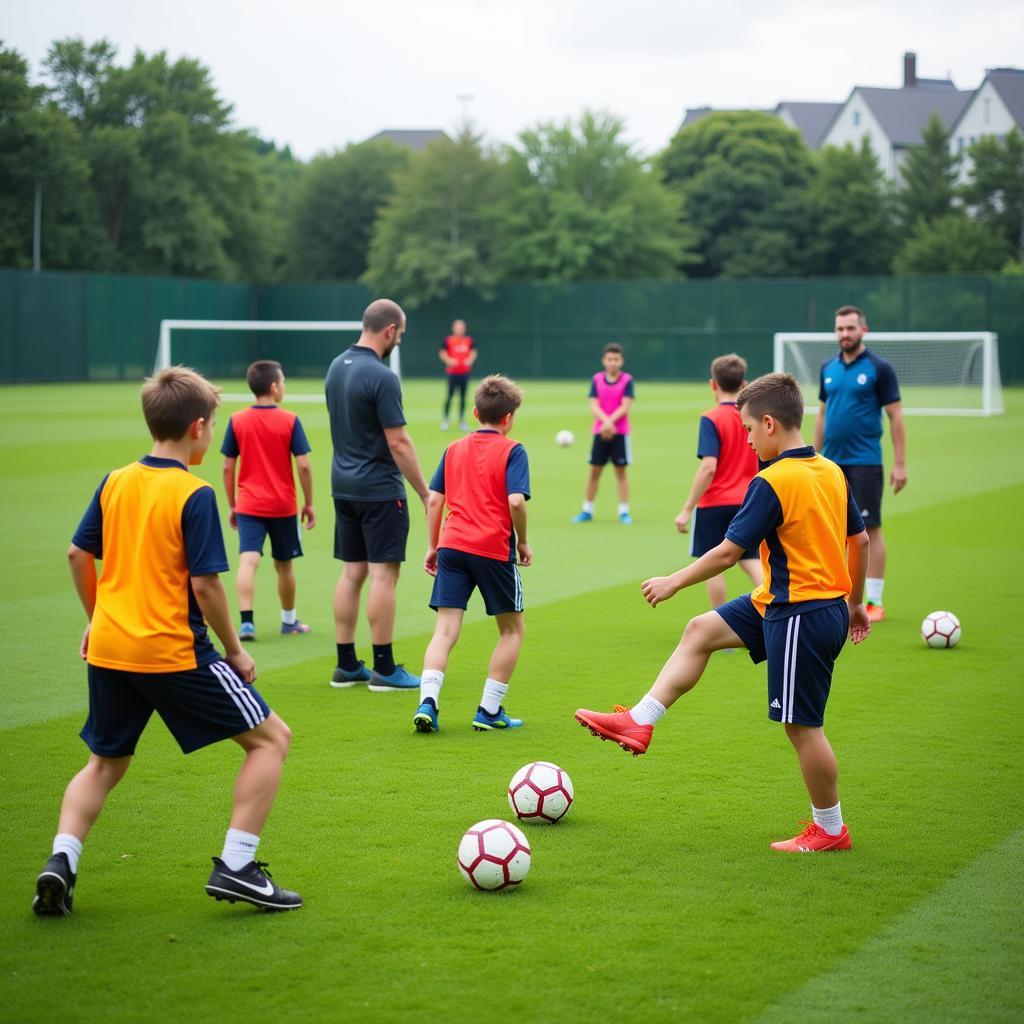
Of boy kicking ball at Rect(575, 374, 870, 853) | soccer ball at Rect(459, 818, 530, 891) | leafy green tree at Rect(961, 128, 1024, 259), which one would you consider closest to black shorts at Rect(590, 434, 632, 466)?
boy kicking ball at Rect(575, 374, 870, 853)

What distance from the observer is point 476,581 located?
7.01m

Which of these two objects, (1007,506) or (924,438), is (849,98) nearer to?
(924,438)

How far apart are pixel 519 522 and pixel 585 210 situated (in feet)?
182

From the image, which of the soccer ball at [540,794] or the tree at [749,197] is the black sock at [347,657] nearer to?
the soccer ball at [540,794]


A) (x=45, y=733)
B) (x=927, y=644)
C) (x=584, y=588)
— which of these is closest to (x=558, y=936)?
(x=45, y=733)

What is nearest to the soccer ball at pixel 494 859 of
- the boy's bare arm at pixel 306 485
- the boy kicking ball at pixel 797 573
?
the boy kicking ball at pixel 797 573

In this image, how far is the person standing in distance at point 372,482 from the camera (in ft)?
24.9

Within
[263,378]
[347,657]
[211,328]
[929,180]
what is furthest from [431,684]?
[929,180]

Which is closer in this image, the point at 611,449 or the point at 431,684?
the point at 431,684

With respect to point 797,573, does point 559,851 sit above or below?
below

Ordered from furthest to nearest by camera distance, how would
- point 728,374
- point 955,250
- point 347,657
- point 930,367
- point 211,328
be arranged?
point 955,250
point 211,328
point 930,367
point 728,374
point 347,657

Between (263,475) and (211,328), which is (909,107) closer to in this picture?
(211,328)

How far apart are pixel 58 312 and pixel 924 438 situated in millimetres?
29922

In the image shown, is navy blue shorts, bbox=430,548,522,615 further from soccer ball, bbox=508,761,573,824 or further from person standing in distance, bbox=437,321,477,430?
person standing in distance, bbox=437,321,477,430
